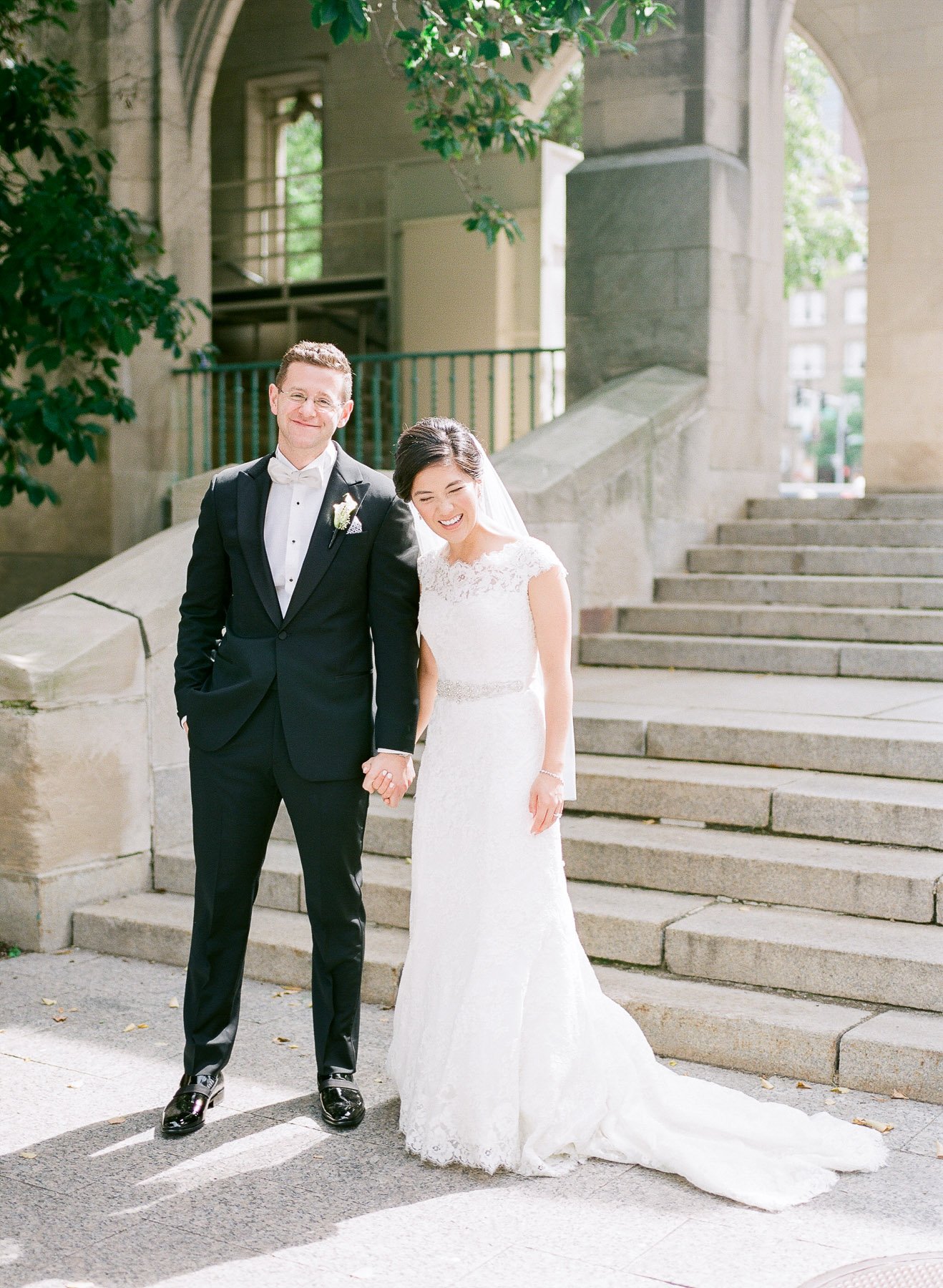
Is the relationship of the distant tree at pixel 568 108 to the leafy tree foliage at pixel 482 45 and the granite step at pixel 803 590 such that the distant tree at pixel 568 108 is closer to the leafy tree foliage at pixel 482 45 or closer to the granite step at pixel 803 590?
the leafy tree foliage at pixel 482 45

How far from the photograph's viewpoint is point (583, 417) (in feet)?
25.5

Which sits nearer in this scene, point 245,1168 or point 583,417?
point 245,1168

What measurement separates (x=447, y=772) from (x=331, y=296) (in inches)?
514

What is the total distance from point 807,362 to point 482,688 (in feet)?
254

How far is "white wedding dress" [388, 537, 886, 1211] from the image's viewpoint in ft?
11.5

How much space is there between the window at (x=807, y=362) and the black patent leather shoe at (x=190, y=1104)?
76.6 meters

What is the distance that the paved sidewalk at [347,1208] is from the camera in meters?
3.03

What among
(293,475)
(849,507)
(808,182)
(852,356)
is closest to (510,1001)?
(293,475)

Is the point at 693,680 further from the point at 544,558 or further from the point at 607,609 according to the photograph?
the point at 544,558

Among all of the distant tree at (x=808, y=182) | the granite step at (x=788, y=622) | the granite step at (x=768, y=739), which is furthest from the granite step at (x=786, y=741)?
the distant tree at (x=808, y=182)

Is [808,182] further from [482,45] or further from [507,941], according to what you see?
[507,941]

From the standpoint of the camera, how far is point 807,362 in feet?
254

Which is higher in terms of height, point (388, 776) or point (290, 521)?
point (290, 521)

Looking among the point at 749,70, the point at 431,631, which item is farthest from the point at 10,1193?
the point at 749,70
